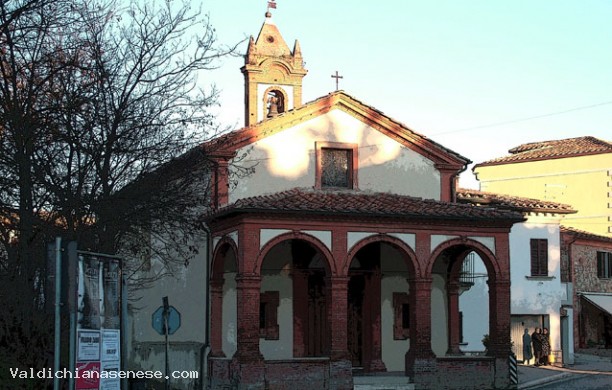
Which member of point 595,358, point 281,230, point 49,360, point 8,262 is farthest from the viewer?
point 595,358

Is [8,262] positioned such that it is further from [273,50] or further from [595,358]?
[595,358]

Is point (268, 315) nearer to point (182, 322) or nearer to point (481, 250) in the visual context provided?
point (182, 322)

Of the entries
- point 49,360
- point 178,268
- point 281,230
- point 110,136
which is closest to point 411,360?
point 281,230

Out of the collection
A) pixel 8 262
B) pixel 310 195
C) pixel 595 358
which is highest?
pixel 310 195

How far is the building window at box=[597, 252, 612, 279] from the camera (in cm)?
4153

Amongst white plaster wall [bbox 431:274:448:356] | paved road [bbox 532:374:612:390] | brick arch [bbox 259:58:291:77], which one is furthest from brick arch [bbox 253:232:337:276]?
brick arch [bbox 259:58:291:77]

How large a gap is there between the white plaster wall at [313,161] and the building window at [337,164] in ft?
0.63

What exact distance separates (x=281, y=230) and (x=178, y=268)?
5501 millimetres

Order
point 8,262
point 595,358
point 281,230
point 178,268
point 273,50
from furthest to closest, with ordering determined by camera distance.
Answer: point 595,358
point 273,50
point 178,268
point 281,230
point 8,262

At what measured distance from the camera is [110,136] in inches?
683

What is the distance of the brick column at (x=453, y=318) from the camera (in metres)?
28.0

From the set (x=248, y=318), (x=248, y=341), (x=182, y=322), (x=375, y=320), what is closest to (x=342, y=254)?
(x=248, y=318)

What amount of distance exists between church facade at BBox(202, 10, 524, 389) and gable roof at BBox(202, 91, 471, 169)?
33 millimetres

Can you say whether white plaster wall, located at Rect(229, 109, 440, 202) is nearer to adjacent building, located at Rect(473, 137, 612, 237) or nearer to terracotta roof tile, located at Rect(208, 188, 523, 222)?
terracotta roof tile, located at Rect(208, 188, 523, 222)
